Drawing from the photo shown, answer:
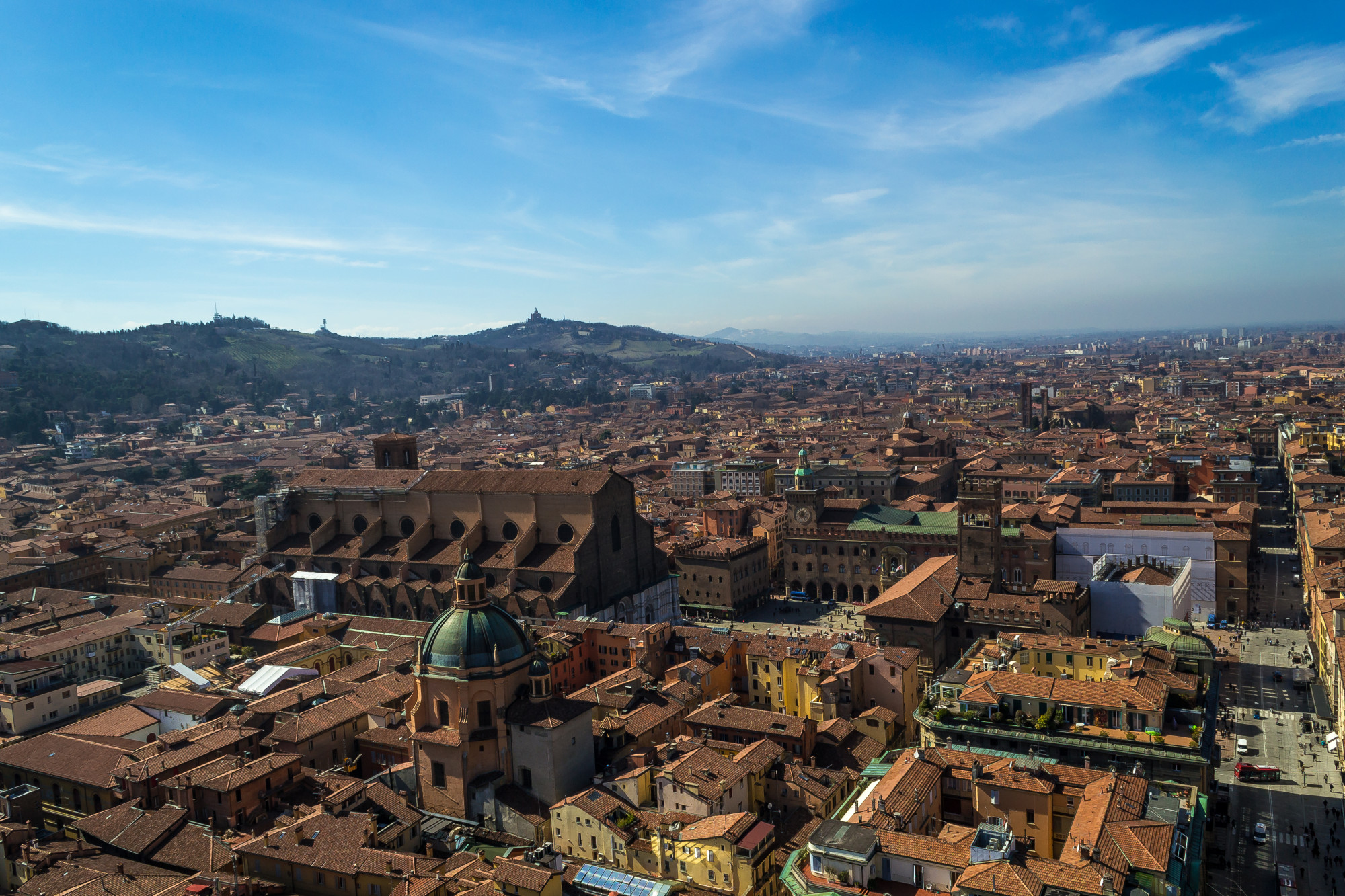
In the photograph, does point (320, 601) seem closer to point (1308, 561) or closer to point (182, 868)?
point (182, 868)

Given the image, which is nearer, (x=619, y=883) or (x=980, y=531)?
(x=619, y=883)

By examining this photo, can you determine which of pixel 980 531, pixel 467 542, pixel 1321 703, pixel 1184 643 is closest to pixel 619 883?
pixel 1184 643

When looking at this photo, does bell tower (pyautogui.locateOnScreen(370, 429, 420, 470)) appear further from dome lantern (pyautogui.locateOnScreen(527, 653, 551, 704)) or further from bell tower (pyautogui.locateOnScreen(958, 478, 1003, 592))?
bell tower (pyautogui.locateOnScreen(958, 478, 1003, 592))

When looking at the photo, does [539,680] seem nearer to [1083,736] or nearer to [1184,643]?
[1083,736]

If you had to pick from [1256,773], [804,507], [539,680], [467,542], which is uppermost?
[467,542]

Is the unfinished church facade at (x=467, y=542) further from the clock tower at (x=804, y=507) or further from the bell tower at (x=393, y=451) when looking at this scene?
the clock tower at (x=804, y=507)

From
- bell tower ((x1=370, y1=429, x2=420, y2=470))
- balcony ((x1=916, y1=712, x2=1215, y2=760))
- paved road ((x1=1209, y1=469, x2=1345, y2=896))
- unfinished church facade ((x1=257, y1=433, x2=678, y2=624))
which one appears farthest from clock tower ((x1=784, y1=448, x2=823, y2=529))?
balcony ((x1=916, y1=712, x2=1215, y2=760))

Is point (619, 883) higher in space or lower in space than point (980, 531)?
lower
